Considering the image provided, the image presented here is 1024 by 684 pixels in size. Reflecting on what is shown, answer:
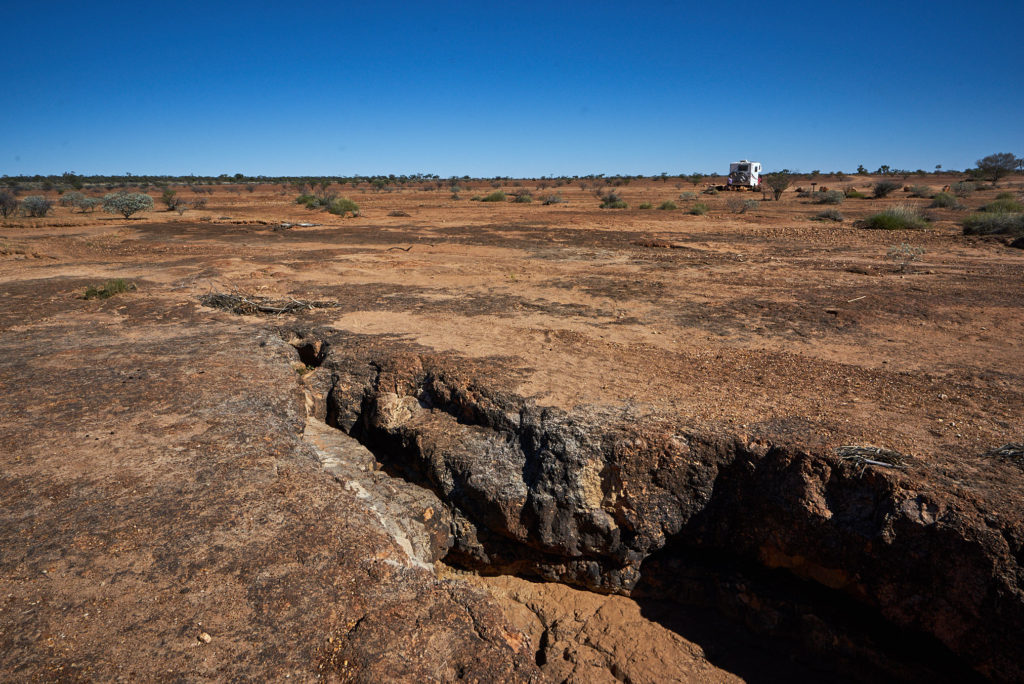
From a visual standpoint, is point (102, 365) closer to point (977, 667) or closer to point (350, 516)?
point (350, 516)

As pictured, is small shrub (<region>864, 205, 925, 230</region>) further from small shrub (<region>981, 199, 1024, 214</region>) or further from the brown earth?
the brown earth

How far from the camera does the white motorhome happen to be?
1496 inches

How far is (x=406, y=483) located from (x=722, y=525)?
6.59 feet

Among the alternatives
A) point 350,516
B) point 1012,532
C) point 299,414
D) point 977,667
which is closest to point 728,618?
point 977,667

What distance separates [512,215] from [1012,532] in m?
21.2

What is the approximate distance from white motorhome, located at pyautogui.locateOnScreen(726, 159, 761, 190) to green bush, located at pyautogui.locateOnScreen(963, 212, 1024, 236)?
25.2 meters

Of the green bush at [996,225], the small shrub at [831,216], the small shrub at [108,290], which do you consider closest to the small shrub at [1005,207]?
the green bush at [996,225]

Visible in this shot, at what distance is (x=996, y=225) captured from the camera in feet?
43.9

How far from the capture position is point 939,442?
3418 millimetres

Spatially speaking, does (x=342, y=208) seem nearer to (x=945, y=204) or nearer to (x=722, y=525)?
(x=722, y=525)

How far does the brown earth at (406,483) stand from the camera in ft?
8.03

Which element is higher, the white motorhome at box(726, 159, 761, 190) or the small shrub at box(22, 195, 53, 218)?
the white motorhome at box(726, 159, 761, 190)

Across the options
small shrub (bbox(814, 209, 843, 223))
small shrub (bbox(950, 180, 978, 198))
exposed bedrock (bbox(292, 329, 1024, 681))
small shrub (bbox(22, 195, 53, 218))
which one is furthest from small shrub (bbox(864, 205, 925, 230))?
small shrub (bbox(22, 195, 53, 218))

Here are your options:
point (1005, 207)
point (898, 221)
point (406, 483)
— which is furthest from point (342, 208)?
point (1005, 207)
